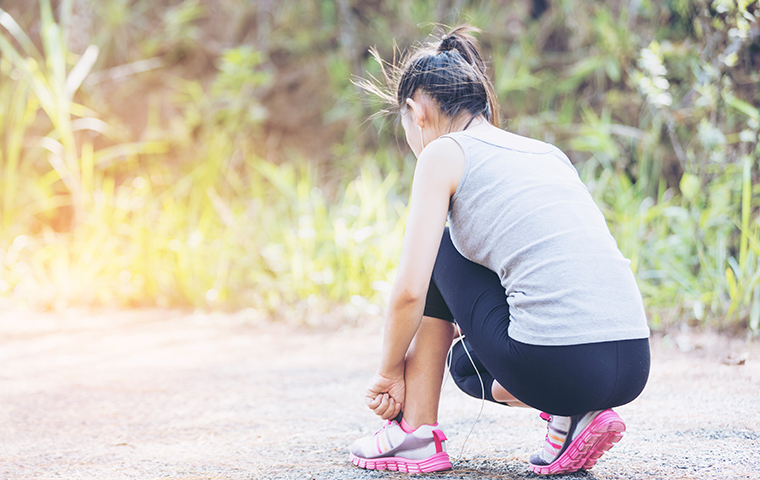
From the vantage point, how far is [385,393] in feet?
4.82

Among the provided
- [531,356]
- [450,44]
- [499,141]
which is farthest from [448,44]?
[531,356]

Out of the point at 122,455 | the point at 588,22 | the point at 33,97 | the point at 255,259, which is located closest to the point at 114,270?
the point at 255,259

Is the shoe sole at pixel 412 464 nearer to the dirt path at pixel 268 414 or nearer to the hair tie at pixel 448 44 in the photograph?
the dirt path at pixel 268 414

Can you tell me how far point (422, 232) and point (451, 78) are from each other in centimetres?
39

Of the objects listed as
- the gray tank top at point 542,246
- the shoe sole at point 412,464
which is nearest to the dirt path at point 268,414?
the shoe sole at point 412,464

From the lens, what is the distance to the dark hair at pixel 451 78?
4.73 ft

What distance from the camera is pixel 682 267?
3.13 meters

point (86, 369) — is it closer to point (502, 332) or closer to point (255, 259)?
point (255, 259)

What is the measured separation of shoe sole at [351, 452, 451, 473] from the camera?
144cm

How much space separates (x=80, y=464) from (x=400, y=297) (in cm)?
94

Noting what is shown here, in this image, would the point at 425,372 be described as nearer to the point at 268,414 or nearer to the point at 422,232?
the point at 422,232

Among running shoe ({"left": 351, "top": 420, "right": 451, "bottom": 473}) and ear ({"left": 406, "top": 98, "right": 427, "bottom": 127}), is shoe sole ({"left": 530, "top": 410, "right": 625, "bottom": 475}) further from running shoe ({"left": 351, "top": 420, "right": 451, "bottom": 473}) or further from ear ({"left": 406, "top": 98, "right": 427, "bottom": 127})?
ear ({"left": 406, "top": 98, "right": 427, "bottom": 127})

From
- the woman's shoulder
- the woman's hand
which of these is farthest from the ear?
the woman's hand

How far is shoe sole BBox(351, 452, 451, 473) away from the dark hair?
0.82 m
